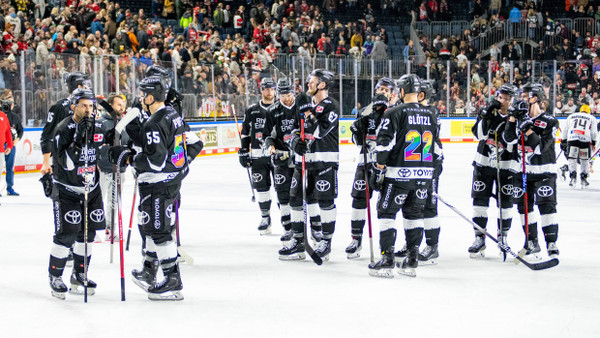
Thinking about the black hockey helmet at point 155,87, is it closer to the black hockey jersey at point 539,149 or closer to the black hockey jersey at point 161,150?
the black hockey jersey at point 161,150

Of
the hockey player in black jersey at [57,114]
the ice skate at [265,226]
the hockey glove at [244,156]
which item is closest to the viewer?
the hockey player in black jersey at [57,114]

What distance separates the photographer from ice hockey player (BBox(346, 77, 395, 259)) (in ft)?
23.6

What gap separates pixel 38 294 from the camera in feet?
19.6

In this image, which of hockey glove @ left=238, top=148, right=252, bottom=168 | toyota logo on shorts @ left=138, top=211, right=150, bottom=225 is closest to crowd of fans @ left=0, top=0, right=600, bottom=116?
hockey glove @ left=238, top=148, right=252, bottom=168

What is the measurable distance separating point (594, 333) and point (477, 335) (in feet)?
2.41

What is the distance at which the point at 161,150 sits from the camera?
5.45 meters

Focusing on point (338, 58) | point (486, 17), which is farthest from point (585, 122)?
point (486, 17)

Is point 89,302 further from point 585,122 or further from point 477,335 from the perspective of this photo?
point 585,122

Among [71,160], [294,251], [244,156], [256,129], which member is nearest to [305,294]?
[294,251]

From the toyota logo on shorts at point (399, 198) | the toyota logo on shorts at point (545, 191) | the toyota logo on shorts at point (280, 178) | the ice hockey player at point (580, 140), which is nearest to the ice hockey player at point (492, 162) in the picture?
the toyota logo on shorts at point (545, 191)

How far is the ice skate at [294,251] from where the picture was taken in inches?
285

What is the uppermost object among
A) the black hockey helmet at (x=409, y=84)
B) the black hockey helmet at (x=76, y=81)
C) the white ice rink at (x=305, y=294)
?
the black hockey helmet at (x=76, y=81)

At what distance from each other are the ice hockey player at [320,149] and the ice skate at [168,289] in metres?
1.71

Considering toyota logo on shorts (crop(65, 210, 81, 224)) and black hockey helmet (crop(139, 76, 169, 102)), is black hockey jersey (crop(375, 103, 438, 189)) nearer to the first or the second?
black hockey helmet (crop(139, 76, 169, 102))
